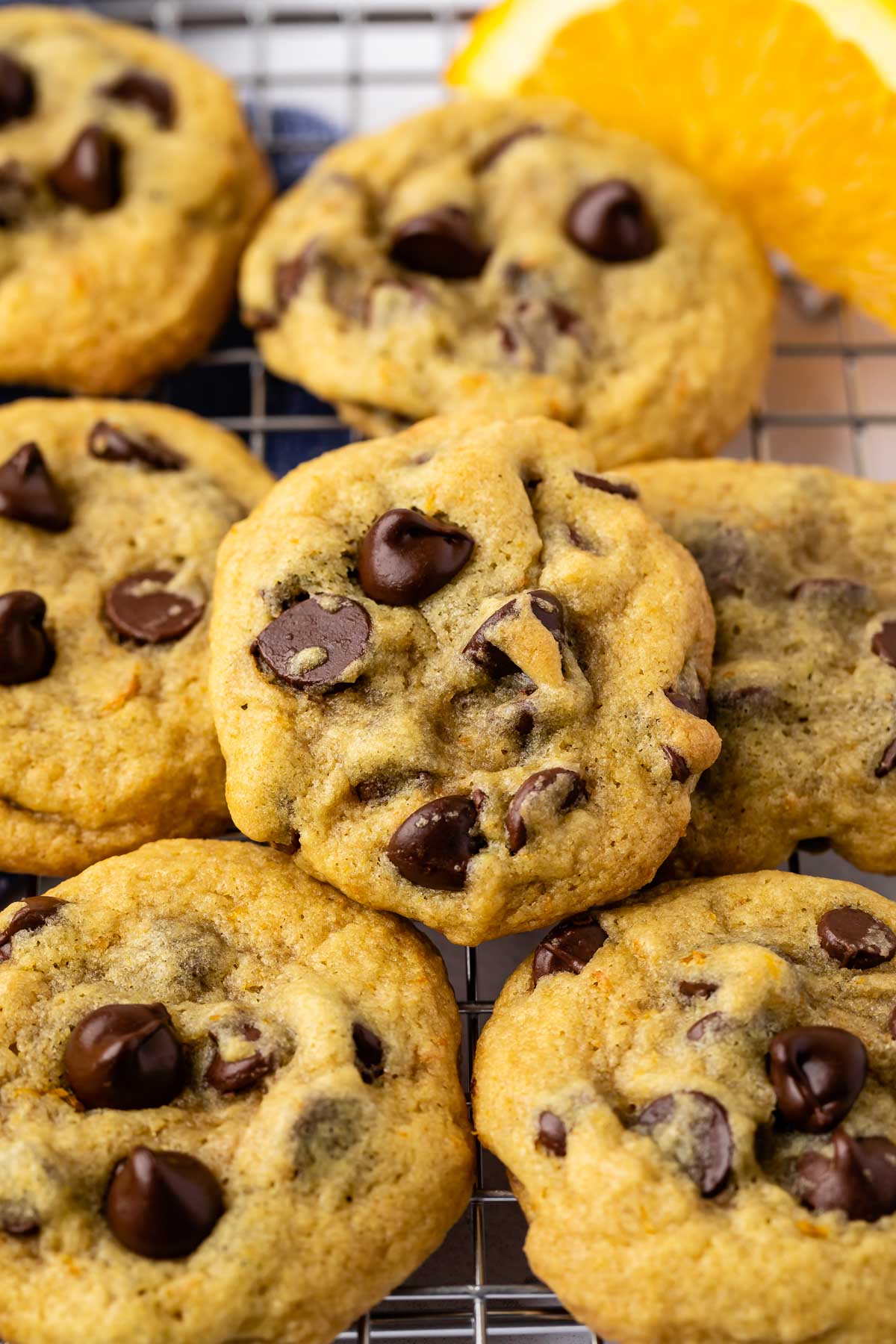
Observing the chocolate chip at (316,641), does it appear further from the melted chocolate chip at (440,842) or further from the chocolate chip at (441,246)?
the chocolate chip at (441,246)

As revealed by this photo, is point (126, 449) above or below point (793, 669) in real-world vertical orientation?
above

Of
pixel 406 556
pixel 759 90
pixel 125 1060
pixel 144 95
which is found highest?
pixel 759 90

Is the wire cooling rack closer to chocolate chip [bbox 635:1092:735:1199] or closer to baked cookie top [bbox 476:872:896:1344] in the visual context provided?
baked cookie top [bbox 476:872:896:1344]

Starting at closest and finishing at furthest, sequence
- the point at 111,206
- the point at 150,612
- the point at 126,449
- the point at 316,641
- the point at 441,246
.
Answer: the point at 316,641
the point at 150,612
the point at 126,449
the point at 441,246
the point at 111,206

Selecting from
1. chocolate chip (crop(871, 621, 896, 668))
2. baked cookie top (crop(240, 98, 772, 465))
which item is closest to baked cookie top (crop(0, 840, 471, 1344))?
chocolate chip (crop(871, 621, 896, 668))

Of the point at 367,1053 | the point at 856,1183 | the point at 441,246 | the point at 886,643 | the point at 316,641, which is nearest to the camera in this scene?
the point at 856,1183

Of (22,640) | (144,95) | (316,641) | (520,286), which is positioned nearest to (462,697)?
(316,641)

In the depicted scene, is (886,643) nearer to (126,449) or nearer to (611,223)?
(611,223)
